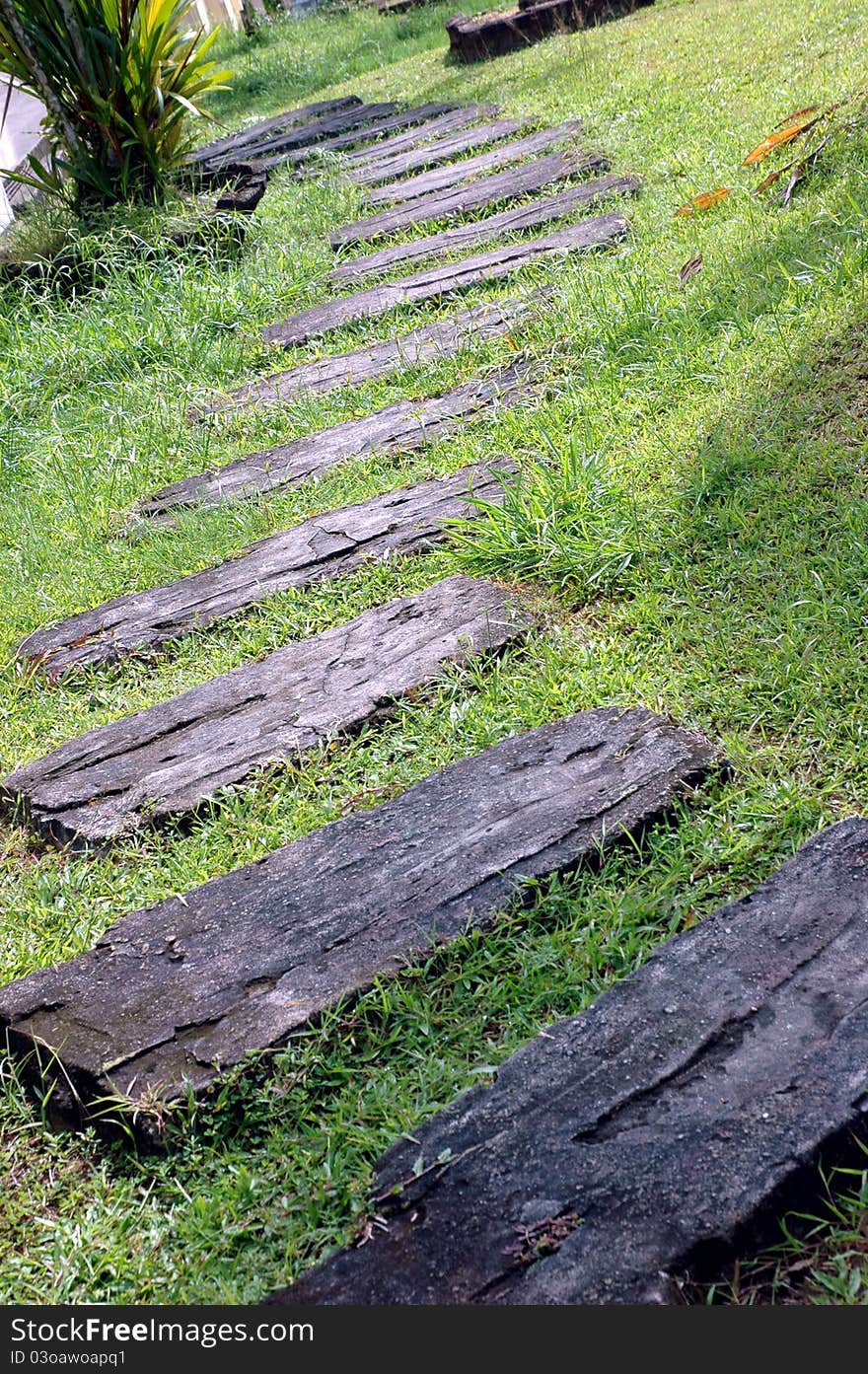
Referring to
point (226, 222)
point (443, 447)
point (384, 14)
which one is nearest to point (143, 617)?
point (443, 447)

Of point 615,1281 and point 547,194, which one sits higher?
point 547,194

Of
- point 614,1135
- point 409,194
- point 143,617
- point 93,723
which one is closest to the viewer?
point 614,1135

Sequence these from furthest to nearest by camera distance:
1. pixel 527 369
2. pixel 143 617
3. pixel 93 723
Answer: pixel 527 369 → pixel 143 617 → pixel 93 723

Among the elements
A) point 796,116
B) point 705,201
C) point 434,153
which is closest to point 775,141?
point 796,116

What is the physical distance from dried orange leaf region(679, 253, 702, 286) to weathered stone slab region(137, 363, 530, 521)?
2.50 ft

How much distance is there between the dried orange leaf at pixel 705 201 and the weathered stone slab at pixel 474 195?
1.21 m

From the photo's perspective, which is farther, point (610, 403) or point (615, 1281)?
point (610, 403)

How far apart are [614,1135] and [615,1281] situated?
8.8 inches

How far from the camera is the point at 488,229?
5.97 m

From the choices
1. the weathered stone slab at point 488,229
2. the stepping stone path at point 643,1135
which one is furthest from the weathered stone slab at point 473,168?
the stepping stone path at point 643,1135

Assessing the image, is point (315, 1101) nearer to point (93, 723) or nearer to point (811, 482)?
point (93, 723)

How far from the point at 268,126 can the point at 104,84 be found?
3.03 m

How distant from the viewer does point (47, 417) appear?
17.1 feet

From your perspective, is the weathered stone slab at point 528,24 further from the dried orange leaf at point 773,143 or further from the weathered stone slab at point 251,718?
the weathered stone slab at point 251,718
